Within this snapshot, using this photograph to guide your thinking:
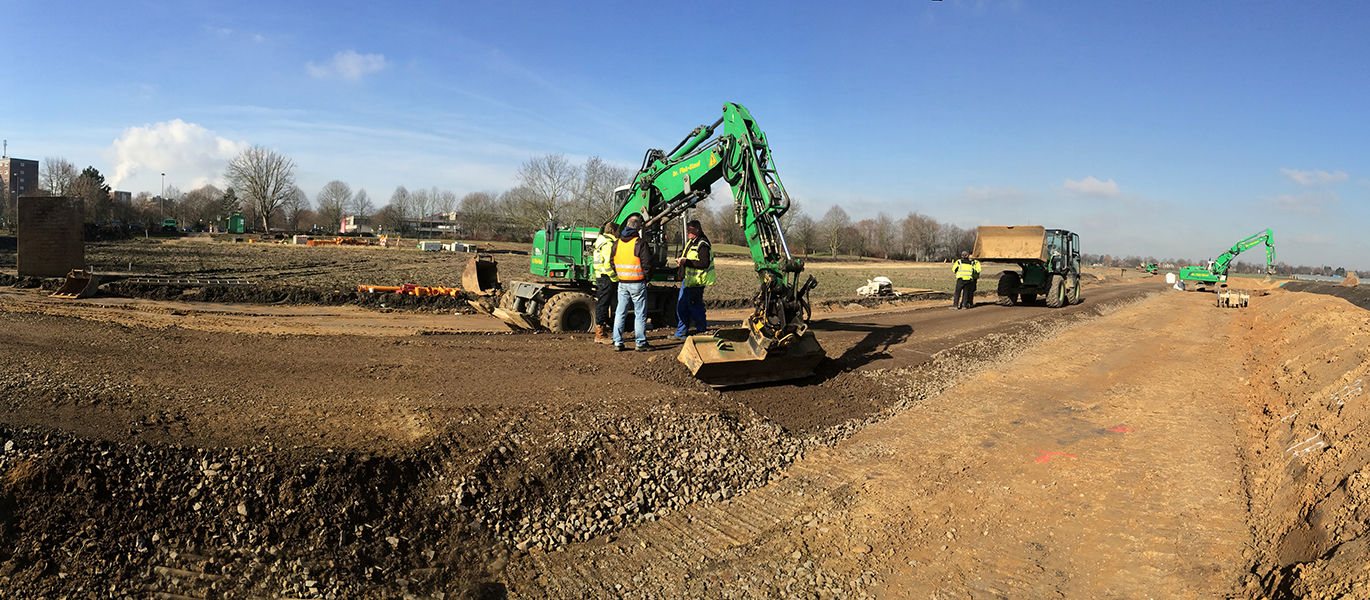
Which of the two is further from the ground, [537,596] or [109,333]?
[109,333]

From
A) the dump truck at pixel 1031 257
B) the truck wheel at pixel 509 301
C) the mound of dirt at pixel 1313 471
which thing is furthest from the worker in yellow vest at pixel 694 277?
the dump truck at pixel 1031 257

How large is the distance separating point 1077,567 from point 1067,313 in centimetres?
1732

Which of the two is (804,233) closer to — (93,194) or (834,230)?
(834,230)

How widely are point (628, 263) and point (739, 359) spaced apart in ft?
6.50

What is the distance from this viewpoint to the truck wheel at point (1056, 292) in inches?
868

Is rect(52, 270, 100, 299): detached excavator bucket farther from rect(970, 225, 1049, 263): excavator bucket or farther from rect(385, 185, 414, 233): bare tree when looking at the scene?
rect(385, 185, 414, 233): bare tree

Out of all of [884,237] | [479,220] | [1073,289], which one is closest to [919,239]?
[884,237]

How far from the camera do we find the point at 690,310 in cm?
1155

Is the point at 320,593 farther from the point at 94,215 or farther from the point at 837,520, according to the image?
the point at 94,215

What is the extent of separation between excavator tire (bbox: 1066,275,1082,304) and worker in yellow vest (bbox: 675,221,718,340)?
1656 cm

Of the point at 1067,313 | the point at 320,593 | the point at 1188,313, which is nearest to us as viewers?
the point at 320,593

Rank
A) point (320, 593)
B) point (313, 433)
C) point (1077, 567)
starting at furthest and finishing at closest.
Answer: point (313, 433), point (1077, 567), point (320, 593)

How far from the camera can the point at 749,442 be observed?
21.5ft

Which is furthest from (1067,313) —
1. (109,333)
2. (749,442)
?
(109,333)
